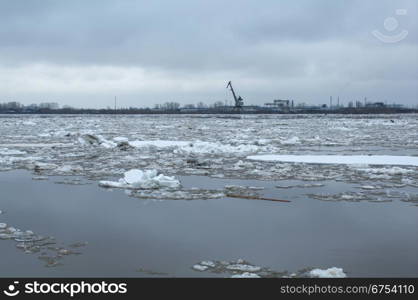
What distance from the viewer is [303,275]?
528 centimetres

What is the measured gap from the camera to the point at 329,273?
17.2 ft

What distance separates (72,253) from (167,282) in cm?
166

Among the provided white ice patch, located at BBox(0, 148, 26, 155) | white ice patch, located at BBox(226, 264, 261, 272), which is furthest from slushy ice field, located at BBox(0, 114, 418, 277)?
white ice patch, located at BBox(0, 148, 26, 155)

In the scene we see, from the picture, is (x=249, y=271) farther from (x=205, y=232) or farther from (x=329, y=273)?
(x=205, y=232)

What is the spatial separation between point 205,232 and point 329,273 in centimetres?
234

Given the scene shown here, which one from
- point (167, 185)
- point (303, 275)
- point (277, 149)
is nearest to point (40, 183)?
point (167, 185)

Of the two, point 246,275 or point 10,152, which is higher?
point 10,152

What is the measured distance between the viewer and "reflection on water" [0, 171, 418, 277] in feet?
18.6

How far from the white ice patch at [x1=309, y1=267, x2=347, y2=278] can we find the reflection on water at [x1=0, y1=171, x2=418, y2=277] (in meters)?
0.19

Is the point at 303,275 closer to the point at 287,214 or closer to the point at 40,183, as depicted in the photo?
the point at 287,214

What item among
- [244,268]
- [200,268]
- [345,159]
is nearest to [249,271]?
[244,268]

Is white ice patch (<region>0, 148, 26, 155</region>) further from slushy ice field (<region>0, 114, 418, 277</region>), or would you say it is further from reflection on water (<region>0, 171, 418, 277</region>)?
reflection on water (<region>0, 171, 418, 277</region>)

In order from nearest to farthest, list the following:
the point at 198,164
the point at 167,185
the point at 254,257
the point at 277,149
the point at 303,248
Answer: the point at 254,257 → the point at 303,248 → the point at 167,185 → the point at 198,164 → the point at 277,149

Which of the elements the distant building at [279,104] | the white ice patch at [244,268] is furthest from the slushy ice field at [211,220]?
the distant building at [279,104]
